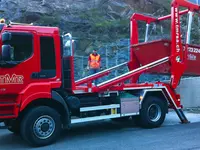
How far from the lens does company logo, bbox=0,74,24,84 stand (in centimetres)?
692

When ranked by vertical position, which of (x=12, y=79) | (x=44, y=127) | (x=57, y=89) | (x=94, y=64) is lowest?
(x=44, y=127)

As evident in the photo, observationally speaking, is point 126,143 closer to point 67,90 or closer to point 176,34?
point 67,90

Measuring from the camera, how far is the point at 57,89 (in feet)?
25.1

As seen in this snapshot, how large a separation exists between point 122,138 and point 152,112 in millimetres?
1913

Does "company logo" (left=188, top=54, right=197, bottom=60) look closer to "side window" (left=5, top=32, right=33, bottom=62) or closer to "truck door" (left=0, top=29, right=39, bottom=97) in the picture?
"truck door" (left=0, top=29, right=39, bottom=97)

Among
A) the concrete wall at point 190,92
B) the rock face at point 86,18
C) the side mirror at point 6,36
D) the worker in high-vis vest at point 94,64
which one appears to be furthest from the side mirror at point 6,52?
the rock face at point 86,18

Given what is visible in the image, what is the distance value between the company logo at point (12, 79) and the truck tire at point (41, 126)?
0.72 meters

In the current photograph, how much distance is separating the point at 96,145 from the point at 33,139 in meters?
1.39

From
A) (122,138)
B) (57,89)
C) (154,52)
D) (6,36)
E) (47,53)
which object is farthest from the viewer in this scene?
(154,52)

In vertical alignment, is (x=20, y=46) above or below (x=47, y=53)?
above

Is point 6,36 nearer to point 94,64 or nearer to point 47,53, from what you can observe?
point 47,53

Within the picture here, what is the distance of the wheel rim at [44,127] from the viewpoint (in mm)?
7172

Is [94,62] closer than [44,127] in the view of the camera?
No

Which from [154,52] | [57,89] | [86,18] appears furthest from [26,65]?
[86,18]
